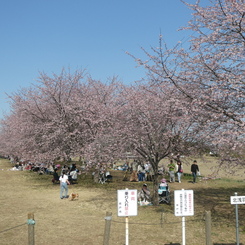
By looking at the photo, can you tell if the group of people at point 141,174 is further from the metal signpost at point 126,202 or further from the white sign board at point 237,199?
the white sign board at point 237,199

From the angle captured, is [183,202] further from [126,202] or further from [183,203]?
[126,202]

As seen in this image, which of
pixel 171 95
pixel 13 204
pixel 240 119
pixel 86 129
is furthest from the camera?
pixel 86 129

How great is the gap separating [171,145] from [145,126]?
1.29m

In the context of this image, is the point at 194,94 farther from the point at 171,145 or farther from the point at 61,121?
the point at 61,121

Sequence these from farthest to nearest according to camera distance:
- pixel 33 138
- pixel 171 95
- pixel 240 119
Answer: pixel 33 138 < pixel 171 95 < pixel 240 119

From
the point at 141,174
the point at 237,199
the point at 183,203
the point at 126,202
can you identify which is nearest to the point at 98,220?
the point at 126,202

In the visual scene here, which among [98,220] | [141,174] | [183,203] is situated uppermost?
[183,203]

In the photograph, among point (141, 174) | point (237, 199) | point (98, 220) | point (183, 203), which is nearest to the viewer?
point (237, 199)

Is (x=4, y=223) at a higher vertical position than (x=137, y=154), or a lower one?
lower

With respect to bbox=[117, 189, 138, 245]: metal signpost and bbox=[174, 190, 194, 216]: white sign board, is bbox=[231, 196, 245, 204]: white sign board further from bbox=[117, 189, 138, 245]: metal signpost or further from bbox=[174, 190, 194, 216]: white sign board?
bbox=[117, 189, 138, 245]: metal signpost

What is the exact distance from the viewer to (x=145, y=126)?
11867mm

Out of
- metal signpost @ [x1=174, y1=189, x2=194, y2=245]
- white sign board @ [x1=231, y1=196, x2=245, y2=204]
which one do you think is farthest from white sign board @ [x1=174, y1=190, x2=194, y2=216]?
white sign board @ [x1=231, y1=196, x2=245, y2=204]

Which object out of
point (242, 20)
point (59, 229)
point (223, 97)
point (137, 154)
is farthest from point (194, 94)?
point (59, 229)

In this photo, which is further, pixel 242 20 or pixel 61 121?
pixel 61 121
